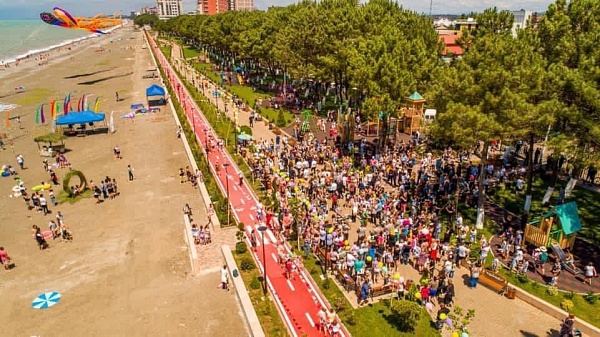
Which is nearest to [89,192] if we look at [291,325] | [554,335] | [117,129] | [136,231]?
[136,231]

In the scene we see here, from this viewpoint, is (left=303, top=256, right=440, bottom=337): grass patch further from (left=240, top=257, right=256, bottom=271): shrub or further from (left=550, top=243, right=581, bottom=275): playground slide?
(left=550, top=243, right=581, bottom=275): playground slide

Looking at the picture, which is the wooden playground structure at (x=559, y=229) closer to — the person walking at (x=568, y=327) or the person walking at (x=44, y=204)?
the person walking at (x=568, y=327)

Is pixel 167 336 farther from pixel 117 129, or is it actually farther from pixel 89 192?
pixel 117 129

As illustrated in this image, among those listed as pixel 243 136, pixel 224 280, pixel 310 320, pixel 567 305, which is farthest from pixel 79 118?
pixel 567 305

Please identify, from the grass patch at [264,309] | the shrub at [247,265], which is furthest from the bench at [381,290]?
the shrub at [247,265]

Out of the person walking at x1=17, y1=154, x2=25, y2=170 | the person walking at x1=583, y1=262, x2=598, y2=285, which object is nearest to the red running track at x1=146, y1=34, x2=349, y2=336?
the person walking at x1=583, y1=262, x2=598, y2=285

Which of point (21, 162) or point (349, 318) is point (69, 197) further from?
point (349, 318)
